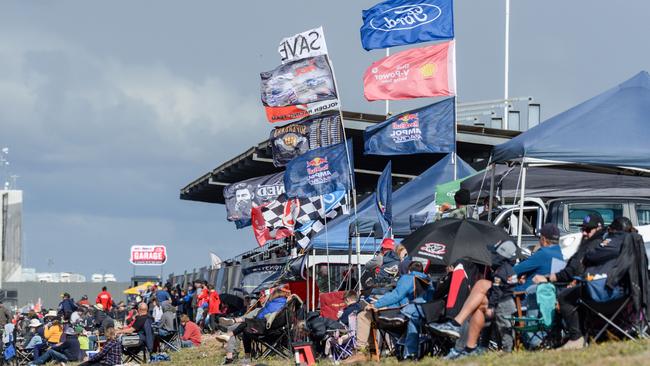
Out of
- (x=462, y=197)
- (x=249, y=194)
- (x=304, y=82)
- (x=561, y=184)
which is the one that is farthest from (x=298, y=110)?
(x=249, y=194)

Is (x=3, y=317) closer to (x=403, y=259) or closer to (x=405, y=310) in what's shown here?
(x=403, y=259)

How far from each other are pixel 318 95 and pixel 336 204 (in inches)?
182

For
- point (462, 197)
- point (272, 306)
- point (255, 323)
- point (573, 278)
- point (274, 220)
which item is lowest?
point (255, 323)

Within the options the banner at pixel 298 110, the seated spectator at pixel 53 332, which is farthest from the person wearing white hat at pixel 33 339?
Result: the banner at pixel 298 110

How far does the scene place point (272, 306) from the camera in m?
17.9

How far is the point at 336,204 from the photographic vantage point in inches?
1093

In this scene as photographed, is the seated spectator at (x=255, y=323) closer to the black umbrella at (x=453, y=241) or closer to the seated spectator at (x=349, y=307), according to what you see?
the seated spectator at (x=349, y=307)

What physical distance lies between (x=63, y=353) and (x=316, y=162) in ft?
21.8

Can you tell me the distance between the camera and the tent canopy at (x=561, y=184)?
18594 mm

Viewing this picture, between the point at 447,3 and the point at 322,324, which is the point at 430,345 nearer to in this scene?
the point at 322,324

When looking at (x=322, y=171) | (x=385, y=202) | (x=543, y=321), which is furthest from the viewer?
(x=322, y=171)

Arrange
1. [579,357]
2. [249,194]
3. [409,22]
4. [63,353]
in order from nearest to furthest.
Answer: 1. [579,357]
2. [409,22]
3. [63,353]
4. [249,194]

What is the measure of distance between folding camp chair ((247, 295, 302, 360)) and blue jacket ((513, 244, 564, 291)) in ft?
19.5

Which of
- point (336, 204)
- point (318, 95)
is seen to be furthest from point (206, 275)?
point (318, 95)
